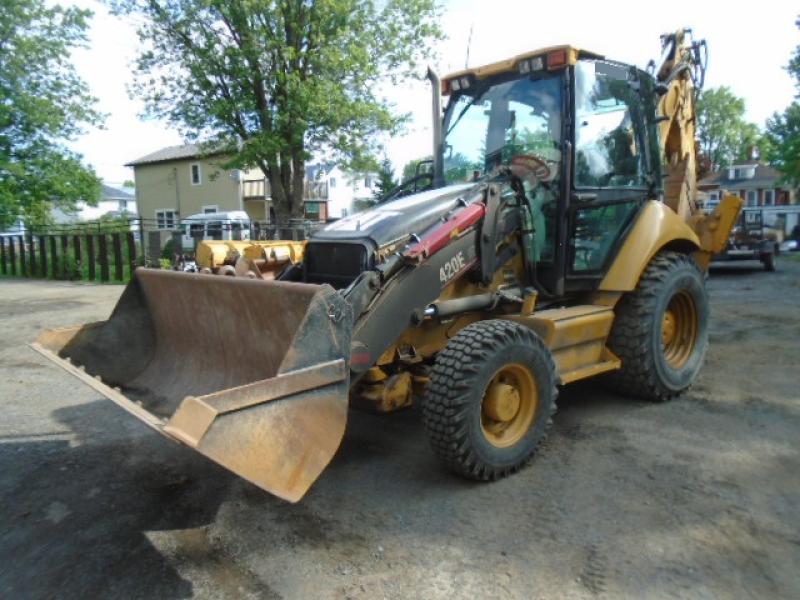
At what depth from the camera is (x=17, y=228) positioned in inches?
924

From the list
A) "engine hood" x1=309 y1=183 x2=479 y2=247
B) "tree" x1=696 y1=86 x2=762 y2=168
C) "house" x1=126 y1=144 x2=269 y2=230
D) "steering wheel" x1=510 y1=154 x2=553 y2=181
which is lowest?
"engine hood" x1=309 y1=183 x2=479 y2=247

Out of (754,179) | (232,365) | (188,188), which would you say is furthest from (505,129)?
(754,179)

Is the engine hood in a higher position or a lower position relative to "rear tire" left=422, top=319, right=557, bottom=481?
higher

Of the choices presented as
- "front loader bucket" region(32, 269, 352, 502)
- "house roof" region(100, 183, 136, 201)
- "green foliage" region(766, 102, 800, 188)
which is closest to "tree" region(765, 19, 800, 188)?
"green foliage" region(766, 102, 800, 188)

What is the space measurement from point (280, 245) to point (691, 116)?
525 centimetres

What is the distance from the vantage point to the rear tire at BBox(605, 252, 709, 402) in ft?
16.6

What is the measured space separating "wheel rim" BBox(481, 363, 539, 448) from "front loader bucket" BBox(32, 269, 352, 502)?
110 centimetres

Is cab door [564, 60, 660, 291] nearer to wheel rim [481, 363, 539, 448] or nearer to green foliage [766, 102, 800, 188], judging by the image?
wheel rim [481, 363, 539, 448]

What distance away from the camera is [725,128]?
195 ft

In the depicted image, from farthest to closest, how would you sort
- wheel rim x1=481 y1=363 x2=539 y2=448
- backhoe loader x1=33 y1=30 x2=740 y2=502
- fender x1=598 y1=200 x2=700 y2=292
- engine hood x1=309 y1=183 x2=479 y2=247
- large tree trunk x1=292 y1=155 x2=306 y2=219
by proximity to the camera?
1. large tree trunk x1=292 y1=155 x2=306 y2=219
2. fender x1=598 y1=200 x2=700 y2=292
3. engine hood x1=309 y1=183 x2=479 y2=247
4. wheel rim x1=481 y1=363 x2=539 y2=448
5. backhoe loader x1=33 y1=30 x2=740 y2=502

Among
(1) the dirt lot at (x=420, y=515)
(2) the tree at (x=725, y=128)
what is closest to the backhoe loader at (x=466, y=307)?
(1) the dirt lot at (x=420, y=515)

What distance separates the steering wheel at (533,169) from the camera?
4688mm

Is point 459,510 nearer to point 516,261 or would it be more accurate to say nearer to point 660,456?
point 660,456

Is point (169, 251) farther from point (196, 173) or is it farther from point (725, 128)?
point (725, 128)
